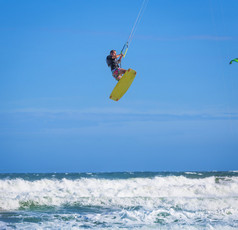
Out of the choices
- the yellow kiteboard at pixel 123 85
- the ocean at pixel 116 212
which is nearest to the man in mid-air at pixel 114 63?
the yellow kiteboard at pixel 123 85

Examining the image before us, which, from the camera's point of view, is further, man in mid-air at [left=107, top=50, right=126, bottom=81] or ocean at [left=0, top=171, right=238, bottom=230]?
man in mid-air at [left=107, top=50, right=126, bottom=81]

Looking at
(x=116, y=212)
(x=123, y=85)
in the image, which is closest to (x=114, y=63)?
(x=123, y=85)

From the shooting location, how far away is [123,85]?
11789 millimetres

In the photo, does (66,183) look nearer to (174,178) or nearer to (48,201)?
(174,178)

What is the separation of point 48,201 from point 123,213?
4.29 m

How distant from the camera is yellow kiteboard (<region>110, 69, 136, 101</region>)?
11516 mm

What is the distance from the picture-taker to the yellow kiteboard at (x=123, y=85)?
453 inches

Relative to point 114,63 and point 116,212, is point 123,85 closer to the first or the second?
point 114,63

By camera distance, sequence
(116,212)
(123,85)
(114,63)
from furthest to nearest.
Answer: (116,212) < (123,85) < (114,63)

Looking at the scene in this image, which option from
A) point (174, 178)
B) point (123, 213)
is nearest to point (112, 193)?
point (123, 213)

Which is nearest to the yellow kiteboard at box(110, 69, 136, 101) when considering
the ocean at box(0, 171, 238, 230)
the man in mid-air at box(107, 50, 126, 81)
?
the man in mid-air at box(107, 50, 126, 81)

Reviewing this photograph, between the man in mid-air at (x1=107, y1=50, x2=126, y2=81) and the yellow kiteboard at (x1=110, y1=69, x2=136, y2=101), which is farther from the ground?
the man in mid-air at (x1=107, y1=50, x2=126, y2=81)

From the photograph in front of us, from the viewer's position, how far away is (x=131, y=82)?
1170cm

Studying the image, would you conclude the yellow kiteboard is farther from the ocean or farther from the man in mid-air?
the ocean
